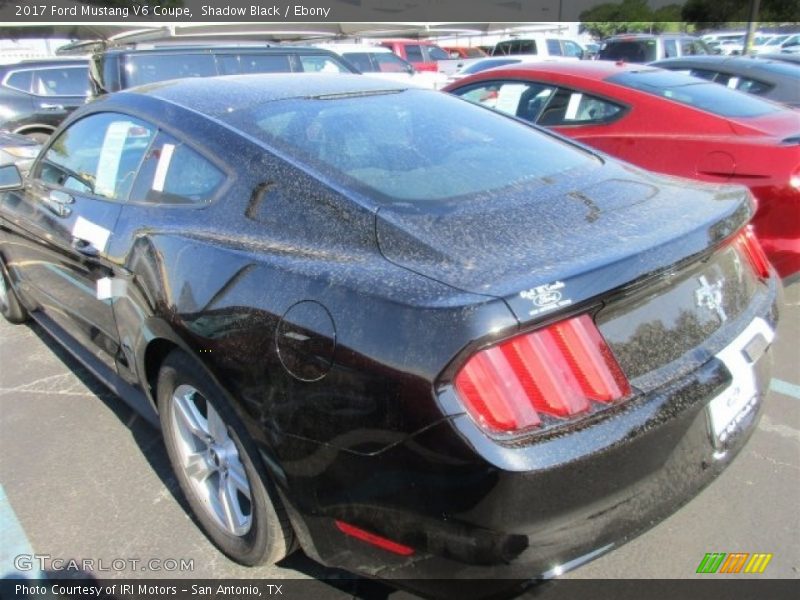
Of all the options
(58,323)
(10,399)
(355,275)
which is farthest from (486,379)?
(10,399)

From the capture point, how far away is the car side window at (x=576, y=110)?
4723mm

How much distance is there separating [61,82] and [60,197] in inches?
313

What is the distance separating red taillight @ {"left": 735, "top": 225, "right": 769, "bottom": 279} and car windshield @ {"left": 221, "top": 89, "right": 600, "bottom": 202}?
1.98ft

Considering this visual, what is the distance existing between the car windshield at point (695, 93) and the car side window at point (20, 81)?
8.47m

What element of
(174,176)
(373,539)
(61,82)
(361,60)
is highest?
(174,176)

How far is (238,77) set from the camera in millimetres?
2986

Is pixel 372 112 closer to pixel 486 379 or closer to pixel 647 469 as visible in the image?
pixel 486 379

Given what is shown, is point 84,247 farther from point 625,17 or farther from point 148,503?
point 625,17

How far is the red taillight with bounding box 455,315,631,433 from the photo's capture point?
1522mm

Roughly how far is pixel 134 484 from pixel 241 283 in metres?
1.37

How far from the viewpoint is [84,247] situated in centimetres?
281

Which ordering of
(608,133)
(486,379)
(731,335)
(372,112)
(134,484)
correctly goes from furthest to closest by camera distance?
(608,133) → (134,484) → (372,112) → (731,335) → (486,379)

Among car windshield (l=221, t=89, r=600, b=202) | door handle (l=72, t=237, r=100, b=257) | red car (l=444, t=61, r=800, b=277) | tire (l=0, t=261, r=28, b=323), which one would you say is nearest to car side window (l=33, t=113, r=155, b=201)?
door handle (l=72, t=237, r=100, b=257)

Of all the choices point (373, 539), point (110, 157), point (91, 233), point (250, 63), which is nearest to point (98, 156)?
point (110, 157)
